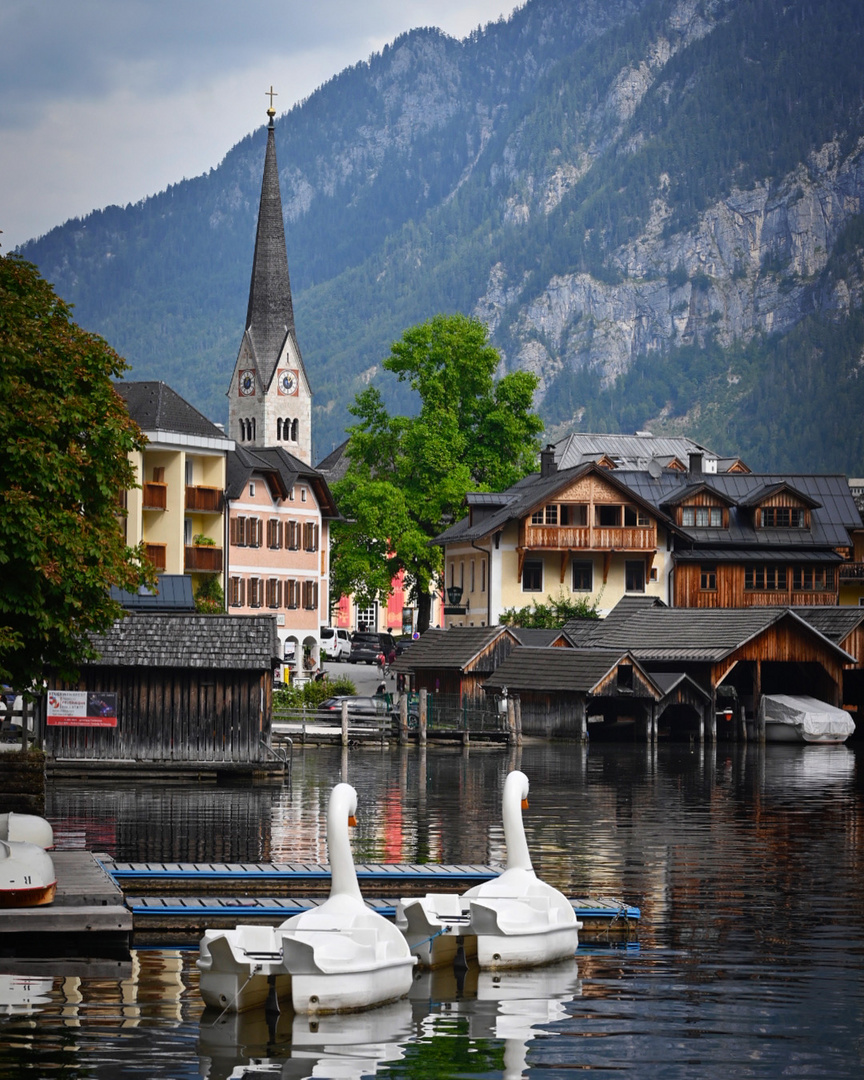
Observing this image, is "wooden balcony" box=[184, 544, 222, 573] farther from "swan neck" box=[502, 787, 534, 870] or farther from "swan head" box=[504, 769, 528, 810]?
"swan neck" box=[502, 787, 534, 870]

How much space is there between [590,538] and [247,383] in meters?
64.4

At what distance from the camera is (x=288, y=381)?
477ft

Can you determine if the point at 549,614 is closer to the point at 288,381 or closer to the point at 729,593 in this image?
Result: the point at 729,593

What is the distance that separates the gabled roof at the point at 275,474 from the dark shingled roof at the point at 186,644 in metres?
38.2

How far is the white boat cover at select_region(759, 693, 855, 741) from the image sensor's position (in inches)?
2820

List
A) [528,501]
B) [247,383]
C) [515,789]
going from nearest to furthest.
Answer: [515,789]
[528,501]
[247,383]

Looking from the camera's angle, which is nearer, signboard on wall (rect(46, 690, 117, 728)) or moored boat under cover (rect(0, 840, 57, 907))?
moored boat under cover (rect(0, 840, 57, 907))

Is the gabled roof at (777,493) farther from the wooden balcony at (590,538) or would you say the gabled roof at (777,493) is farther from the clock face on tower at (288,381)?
the clock face on tower at (288,381)

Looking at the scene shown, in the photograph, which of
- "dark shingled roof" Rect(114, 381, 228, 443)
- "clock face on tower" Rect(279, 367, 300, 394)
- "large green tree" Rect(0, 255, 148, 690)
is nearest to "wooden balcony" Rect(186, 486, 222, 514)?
"dark shingled roof" Rect(114, 381, 228, 443)

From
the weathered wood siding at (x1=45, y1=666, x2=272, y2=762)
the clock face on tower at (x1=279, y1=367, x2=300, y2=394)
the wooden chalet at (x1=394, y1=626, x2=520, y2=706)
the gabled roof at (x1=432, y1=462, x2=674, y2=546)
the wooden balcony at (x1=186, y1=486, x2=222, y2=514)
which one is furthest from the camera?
the clock face on tower at (x1=279, y1=367, x2=300, y2=394)

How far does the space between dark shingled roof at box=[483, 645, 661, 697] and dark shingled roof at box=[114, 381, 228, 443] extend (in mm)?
19723

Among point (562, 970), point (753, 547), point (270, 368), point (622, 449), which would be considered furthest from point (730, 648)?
point (270, 368)

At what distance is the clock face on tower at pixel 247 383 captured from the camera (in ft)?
477

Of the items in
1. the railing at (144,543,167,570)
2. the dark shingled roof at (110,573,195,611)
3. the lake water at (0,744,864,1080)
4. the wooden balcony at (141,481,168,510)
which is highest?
the wooden balcony at (141,481,168,510)
